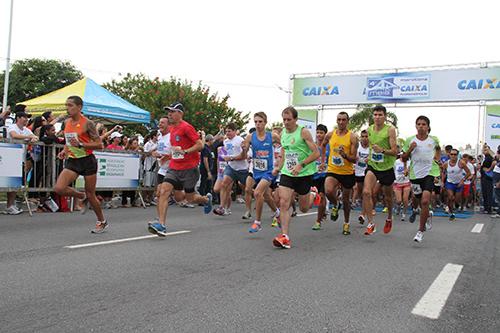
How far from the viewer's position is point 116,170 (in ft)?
42.8

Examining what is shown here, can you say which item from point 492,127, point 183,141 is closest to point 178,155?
point 183,141

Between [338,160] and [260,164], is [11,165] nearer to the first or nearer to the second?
[260,164]

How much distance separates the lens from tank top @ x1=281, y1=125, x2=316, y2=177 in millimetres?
7449

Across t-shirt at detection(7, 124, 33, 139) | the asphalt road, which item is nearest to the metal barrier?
t-shirt at detection(7, 124, 33, 139)

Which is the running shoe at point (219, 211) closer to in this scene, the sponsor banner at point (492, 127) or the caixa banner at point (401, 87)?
the sponsor banner at point (492, 127)

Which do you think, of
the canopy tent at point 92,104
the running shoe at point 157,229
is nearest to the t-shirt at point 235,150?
the running shoe at point 157,229

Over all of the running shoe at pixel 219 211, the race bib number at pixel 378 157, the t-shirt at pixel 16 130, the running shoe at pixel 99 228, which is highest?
the t-shirt at pixel 16 130

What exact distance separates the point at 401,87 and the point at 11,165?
63.9 ft

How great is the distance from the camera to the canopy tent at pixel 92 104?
16656mm

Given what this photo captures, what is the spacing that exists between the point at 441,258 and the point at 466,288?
1.88 meters

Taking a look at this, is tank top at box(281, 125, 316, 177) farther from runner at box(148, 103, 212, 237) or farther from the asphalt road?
runner at box(148, 103, 212, 237)

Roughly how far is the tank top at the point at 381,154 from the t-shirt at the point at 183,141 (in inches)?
119

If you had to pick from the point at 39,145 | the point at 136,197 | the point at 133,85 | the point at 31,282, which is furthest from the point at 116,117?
the point at 133,85

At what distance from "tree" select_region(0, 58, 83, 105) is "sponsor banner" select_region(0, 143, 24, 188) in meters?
49.9
